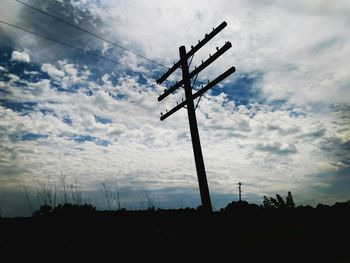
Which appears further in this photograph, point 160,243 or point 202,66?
point 202,66

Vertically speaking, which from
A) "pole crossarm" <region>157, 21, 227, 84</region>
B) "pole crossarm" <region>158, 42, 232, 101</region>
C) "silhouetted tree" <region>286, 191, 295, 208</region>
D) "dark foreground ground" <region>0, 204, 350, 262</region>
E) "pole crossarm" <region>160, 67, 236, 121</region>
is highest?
"pole crossarm" <region>157, 21, 227, 84</region>

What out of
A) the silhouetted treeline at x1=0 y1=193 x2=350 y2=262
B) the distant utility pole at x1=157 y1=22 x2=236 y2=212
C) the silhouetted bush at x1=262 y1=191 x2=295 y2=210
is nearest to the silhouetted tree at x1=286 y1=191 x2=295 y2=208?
the silhouetted bush at x1=262 y1=191 x2=295 y2=210

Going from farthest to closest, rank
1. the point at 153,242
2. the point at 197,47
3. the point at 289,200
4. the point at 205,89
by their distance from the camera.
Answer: the point at 289,200 < the point at 197,47 < the point at 205,89 < the point at 153,242

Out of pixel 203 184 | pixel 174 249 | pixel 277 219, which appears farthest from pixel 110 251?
pixel 277 219

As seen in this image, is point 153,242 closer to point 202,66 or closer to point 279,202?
point 202,66

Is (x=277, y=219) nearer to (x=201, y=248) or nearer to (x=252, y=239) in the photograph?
(x=252, y=239)

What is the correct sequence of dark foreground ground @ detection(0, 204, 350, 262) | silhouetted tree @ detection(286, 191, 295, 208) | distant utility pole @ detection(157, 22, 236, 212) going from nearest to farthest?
1. dark foreground ground @ detection(0, 204, 350, 262)
2. distant utility pole @ detection(157, 22, 236, 212)
3. silhouetted tree @ detection(286, 191, 295, 208)

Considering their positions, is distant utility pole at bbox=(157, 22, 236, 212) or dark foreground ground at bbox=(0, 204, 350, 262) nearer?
dark foreground ground at bbox=(0, 204, 350, 262)

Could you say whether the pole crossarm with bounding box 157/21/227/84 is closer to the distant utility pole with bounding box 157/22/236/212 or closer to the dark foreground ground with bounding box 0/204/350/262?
the distant utility pole with bounding box 157/22/236/212

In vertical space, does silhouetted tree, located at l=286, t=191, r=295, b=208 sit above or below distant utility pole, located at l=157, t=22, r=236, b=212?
below

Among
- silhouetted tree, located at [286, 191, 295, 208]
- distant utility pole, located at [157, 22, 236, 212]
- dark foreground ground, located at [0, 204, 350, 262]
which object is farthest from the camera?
silhouetted tree, located at [286, 191, 295, 208]

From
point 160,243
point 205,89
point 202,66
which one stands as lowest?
point 160,243

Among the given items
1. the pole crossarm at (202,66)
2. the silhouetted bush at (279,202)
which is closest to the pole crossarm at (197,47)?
the pole crossarm at (202,66)

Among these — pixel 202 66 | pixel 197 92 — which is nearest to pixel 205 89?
pixel 197 92
